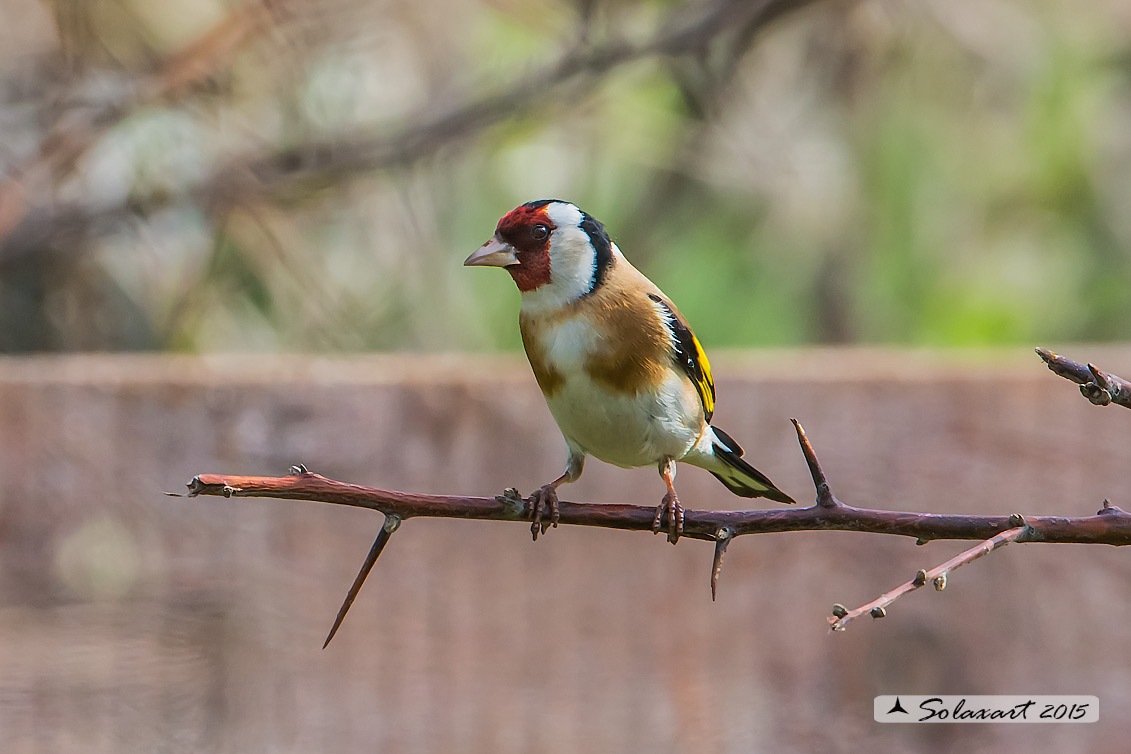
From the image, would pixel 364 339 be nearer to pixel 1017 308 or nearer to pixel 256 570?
pixel 256 570

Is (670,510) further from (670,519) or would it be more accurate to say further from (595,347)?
(595,347)

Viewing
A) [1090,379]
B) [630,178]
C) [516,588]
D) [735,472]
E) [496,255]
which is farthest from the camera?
[630,178]

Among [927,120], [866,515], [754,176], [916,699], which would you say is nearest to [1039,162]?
[927,120]

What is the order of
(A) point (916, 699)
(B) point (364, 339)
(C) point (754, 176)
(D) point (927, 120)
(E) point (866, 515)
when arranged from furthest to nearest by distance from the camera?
(D) point (927, 120)
(C) point (754, 176)
(B) point (364, 339)
(A) point (916, 699)
(E) point (866, 515)

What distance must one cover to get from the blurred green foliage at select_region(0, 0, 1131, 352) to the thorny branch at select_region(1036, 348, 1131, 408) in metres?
2.63

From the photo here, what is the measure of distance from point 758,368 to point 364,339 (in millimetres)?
1342

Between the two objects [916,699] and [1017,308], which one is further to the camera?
[1017,308]

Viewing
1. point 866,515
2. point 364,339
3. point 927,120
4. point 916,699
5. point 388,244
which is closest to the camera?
point 866,515

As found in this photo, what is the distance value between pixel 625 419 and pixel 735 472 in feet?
1.03

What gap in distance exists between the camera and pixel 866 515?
1007 mm

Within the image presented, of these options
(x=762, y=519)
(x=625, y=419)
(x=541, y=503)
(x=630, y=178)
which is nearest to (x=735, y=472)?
(x=625, y=419)

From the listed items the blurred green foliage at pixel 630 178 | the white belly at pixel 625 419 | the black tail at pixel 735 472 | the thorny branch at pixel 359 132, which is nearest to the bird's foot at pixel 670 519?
the white belly at pixel 625 419

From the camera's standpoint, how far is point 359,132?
11.9 feet

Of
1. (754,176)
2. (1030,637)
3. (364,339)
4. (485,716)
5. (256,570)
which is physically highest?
(754,176)
